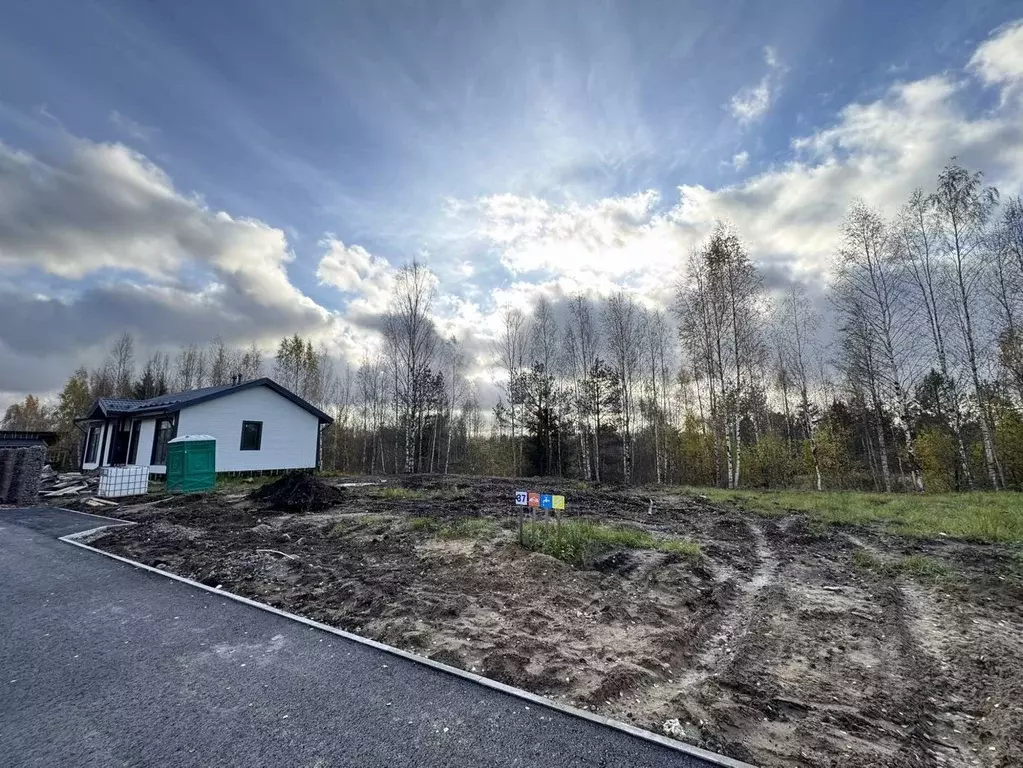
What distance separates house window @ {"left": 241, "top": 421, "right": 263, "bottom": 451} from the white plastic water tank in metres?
4.28

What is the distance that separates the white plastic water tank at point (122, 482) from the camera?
529 inches

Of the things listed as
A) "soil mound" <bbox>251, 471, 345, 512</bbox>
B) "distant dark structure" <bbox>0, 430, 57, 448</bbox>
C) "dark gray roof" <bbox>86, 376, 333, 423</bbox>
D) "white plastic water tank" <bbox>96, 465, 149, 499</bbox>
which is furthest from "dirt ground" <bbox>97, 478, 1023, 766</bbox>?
"distant dark structure" <bbox>0, 430, 57, 448</bbox>

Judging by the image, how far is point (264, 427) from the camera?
19.4 metres

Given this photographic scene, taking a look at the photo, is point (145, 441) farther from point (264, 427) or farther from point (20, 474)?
point (20, 474)

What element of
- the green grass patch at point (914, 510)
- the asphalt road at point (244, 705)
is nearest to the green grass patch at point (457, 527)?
the asphalt road at point (244, 705)

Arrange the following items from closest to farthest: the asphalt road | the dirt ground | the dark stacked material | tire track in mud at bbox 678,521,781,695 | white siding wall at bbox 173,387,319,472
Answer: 1. the asphalt road
2. the dirt ground
3. tire track in mud at bbox 678,521,781,695
4. the dark stacked material
5. white siding wall at bbox 173,387,319,472

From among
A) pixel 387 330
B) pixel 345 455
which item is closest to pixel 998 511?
pixel 387 330

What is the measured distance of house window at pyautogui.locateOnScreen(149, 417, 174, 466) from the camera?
56.3 feet

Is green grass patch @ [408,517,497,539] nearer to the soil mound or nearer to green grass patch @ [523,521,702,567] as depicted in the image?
green grass patch @ [523,521,702,567]

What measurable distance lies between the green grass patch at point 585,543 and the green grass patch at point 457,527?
806mm

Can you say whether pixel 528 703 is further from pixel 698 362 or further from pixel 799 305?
pixel 799 305

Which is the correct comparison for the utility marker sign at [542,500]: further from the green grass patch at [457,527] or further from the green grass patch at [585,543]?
the green grass patch at [457,527]

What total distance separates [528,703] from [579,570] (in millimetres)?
2977

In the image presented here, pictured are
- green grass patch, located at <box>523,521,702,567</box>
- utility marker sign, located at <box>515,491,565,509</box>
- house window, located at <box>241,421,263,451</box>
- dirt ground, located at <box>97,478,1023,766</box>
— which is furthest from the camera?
house window, located at <box>241,421,263,451</box>
